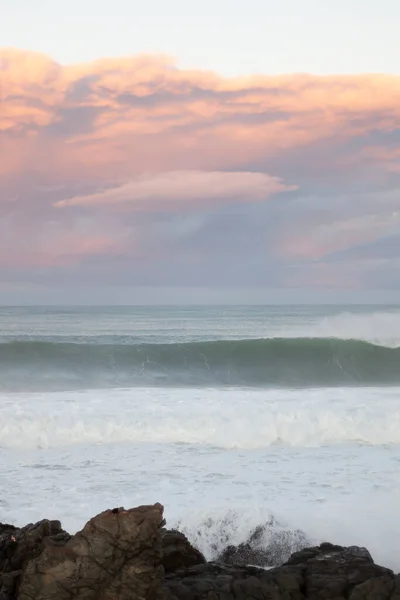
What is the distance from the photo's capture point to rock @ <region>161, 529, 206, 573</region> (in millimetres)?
4551

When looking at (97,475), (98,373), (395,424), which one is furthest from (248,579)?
(98,373)

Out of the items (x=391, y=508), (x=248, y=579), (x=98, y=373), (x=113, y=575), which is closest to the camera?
(x=113, y=575)

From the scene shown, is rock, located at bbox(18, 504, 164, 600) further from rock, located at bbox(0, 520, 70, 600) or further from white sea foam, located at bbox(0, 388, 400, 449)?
white sea foam, located at bbox(0, 388, 400, 449)

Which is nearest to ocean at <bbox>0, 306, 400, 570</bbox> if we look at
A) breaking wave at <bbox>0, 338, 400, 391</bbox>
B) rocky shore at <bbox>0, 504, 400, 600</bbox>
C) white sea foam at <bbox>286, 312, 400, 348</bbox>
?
breaking wave at <bbox>0, 338, 400, 391</bbox>

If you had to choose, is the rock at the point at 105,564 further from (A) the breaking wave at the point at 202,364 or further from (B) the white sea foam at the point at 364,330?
(B) the white sea foam at the point at 364,330

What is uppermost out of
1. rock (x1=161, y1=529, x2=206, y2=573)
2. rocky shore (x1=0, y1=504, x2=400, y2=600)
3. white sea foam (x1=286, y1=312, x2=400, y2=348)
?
white sea foam (x1=286, y1=312, x2=400, y2=348)

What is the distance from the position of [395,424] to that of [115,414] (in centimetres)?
474

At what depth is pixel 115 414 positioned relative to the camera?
11992mm

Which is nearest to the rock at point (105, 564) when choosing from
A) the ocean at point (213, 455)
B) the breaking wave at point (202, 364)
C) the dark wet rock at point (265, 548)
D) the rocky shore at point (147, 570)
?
the rocky shore at point (147, 570)

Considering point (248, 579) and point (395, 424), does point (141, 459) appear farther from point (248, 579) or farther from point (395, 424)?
point (248, 579)

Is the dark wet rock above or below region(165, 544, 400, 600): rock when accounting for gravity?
below

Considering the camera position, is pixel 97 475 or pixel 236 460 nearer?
pixel 97 475

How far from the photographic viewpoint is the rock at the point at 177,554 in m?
4.55

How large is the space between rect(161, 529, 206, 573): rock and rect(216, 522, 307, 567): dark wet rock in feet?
2.27
